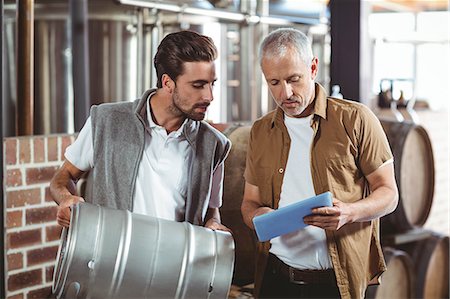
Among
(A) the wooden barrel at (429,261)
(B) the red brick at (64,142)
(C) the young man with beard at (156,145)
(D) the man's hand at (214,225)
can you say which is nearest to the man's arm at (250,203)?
(D) the man's hand at (214,225)

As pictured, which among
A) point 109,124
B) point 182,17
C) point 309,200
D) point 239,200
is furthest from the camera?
point 182,17

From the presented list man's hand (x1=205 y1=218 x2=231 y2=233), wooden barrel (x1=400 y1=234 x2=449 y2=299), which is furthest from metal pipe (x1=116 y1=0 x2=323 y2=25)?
wooden barrel (x1=400 y1=234 x2=449 y2=299)

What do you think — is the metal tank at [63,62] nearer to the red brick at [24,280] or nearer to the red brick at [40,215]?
the red brick at [40,215]

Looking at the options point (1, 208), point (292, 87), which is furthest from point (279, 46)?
point (1, 208)

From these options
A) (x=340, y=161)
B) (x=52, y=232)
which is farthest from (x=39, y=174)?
(x=340, y=161)

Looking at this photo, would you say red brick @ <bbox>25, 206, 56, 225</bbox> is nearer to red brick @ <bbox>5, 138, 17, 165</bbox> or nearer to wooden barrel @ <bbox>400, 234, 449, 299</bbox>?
red brick @ <bbox>5, 138, 17, 165</bbox>

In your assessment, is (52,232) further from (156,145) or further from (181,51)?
(181,51)

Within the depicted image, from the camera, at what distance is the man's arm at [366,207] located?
1.90 meters

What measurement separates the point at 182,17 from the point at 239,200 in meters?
0.85

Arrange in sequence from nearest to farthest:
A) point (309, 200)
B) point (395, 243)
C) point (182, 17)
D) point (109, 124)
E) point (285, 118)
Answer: point (309, 200)
point (109, 124)
point (285, 118)
point (182, 17)
point (395, 243)

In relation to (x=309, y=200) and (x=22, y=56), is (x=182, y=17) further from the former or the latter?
(x=309, y=200)

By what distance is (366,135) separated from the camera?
2.07m

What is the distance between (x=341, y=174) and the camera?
2102mm

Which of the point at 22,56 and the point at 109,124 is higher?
the point at 22,56
